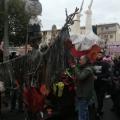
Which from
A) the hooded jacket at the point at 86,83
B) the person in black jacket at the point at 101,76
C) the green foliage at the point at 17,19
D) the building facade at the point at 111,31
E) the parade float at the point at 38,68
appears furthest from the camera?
the building facade at the point at 111,31

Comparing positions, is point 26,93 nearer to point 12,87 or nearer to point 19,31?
point 12,87

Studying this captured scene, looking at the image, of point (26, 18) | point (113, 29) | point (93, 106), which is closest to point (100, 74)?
point (93, 106)

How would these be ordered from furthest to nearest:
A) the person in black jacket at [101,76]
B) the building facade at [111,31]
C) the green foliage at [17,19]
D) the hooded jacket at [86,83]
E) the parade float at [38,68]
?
the building facade at [111,31], the green foliage at [17,19], the person in black jacket at [101,76], the hooded jacket at [86,83], the parade float at [38,68]

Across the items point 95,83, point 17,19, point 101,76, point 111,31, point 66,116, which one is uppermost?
point 111,31

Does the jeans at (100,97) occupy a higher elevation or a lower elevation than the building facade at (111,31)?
lower

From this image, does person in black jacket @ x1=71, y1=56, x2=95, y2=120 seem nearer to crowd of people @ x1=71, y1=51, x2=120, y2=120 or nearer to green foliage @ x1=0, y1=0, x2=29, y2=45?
crowd of people @ x1=71, y1=51, x2=120, y2=120

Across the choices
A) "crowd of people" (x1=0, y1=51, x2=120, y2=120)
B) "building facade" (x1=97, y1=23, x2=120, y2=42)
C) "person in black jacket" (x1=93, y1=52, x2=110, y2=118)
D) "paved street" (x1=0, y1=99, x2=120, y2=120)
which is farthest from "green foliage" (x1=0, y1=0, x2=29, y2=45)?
"building facade" (x1=97, y1=23, x2=120, y2=42)

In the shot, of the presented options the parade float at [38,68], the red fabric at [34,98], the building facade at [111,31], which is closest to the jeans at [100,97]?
the parade float at [38,68]

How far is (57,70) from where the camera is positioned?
3.08 m

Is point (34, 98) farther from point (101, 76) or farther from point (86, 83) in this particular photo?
point (101, 76)

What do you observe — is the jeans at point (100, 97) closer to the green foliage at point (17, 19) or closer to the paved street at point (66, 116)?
the paved street at point (66, 116)

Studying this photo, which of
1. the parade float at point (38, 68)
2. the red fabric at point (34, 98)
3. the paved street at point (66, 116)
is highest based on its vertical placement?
the parade float at point (38, 68)

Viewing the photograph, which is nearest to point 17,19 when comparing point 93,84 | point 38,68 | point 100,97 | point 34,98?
point 100,97

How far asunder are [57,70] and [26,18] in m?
7.20
